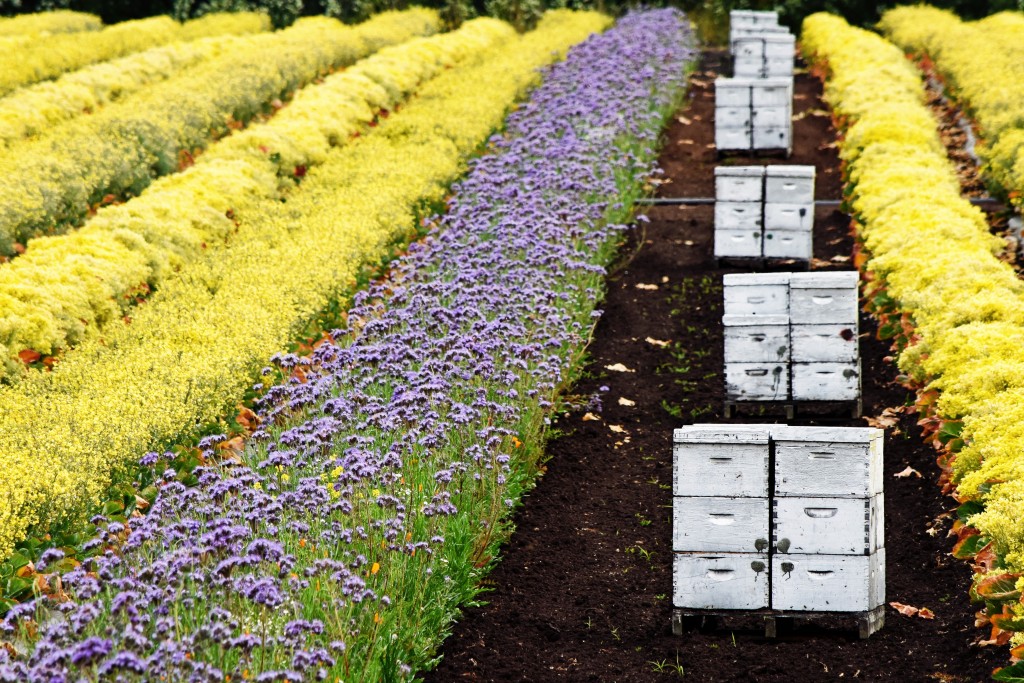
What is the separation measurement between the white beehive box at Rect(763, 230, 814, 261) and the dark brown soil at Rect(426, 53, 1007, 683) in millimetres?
884

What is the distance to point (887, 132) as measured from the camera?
1381 cm

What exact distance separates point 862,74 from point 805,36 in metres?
7.53

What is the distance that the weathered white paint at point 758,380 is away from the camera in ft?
27.4

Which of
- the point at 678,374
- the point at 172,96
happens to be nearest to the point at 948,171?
the point at 678,374

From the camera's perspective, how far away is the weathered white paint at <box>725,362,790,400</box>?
27.4ft

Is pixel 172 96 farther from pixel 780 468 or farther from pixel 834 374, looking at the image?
pixel 780 468

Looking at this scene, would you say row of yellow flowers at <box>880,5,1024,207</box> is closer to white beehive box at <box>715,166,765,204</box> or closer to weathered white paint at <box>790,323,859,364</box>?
white beehive box at <box>715,166,765,204</box>

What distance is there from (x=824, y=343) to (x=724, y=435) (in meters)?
2.92

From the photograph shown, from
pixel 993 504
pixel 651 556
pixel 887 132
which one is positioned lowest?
pixel 651 556

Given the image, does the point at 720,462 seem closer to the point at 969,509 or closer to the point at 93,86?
the point at 969,509

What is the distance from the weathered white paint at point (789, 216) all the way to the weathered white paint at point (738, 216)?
10cm

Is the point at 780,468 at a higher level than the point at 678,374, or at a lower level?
higher

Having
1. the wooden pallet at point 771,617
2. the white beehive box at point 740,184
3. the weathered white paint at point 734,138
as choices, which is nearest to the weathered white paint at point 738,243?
the white beehive box at point 740,184

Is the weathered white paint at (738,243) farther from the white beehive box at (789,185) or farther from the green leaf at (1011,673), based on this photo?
the green leaf at (1011,673)
